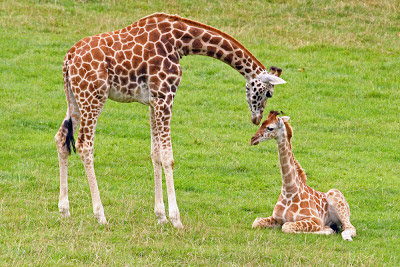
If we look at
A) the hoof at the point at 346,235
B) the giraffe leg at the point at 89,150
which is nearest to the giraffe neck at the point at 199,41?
the giraffe leg at the point at 89,150

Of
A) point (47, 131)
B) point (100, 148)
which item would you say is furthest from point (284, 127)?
point (47, 131)

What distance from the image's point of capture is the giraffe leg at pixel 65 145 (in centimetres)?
1030

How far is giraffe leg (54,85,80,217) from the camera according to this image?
10.3 meters

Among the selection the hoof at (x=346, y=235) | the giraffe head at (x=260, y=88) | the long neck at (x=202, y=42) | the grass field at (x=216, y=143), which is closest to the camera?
the grass field at (x=216, y=143)

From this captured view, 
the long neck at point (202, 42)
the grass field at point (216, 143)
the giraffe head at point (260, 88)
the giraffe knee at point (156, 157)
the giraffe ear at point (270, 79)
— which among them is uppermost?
the long neck at point (202, 42)

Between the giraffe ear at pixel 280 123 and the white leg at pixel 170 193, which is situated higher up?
the giraffe ear at pixel 280 123

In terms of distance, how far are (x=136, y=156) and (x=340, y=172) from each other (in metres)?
4.46

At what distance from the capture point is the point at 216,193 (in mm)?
12562

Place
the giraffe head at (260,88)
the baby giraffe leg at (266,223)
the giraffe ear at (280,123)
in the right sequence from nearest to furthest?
the giraffe ear at (280,123)
the baby giraffe leg at (266,223)
the giraffe head at (260,88)

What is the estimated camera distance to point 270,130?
1029 centimetres

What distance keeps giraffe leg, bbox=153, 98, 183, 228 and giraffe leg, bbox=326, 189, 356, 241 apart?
101 inches

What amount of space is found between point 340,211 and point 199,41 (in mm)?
3595

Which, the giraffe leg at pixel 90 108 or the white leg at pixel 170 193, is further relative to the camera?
the white leg at pixel 170 193

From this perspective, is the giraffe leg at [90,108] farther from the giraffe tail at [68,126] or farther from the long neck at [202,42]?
the long neck at [202,42]
